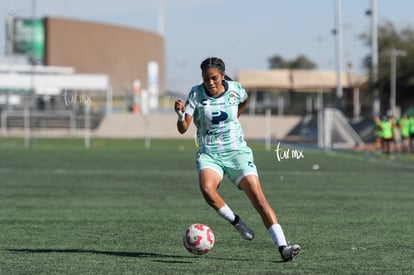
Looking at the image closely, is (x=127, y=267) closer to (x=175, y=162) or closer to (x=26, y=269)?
(x=26, y=269)

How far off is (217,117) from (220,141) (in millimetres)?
261

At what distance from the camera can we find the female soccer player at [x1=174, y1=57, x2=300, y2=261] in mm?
10609

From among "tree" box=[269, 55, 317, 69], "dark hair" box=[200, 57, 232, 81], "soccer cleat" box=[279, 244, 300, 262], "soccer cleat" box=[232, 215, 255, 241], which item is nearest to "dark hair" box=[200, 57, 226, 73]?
"dark hair" box=[200, 57, 232, 81]

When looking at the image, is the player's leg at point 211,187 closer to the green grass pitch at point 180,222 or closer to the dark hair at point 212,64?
the green grass pitch at point 180,222

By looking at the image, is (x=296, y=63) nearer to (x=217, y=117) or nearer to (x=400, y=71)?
(x=400, y=71)

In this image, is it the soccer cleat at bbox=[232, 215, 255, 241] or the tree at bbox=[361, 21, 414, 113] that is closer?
the soccer cleat at bbox=[232, 215, 255, 241]

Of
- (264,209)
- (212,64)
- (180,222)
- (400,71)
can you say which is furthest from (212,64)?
(400,71)

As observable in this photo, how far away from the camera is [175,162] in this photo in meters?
34.5

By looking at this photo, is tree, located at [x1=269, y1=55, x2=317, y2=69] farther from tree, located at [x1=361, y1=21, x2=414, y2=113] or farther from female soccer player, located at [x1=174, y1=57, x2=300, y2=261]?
female soccer player, located at [x1=174, y1=57, x2=300, y2=261]

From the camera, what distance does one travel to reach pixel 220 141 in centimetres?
1084

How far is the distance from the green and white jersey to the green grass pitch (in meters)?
1.20

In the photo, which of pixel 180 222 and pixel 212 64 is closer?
pixel 212 64

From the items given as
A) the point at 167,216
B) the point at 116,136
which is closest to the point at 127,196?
the point at 167,216

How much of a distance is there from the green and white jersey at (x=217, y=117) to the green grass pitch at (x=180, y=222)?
3.94 feet
